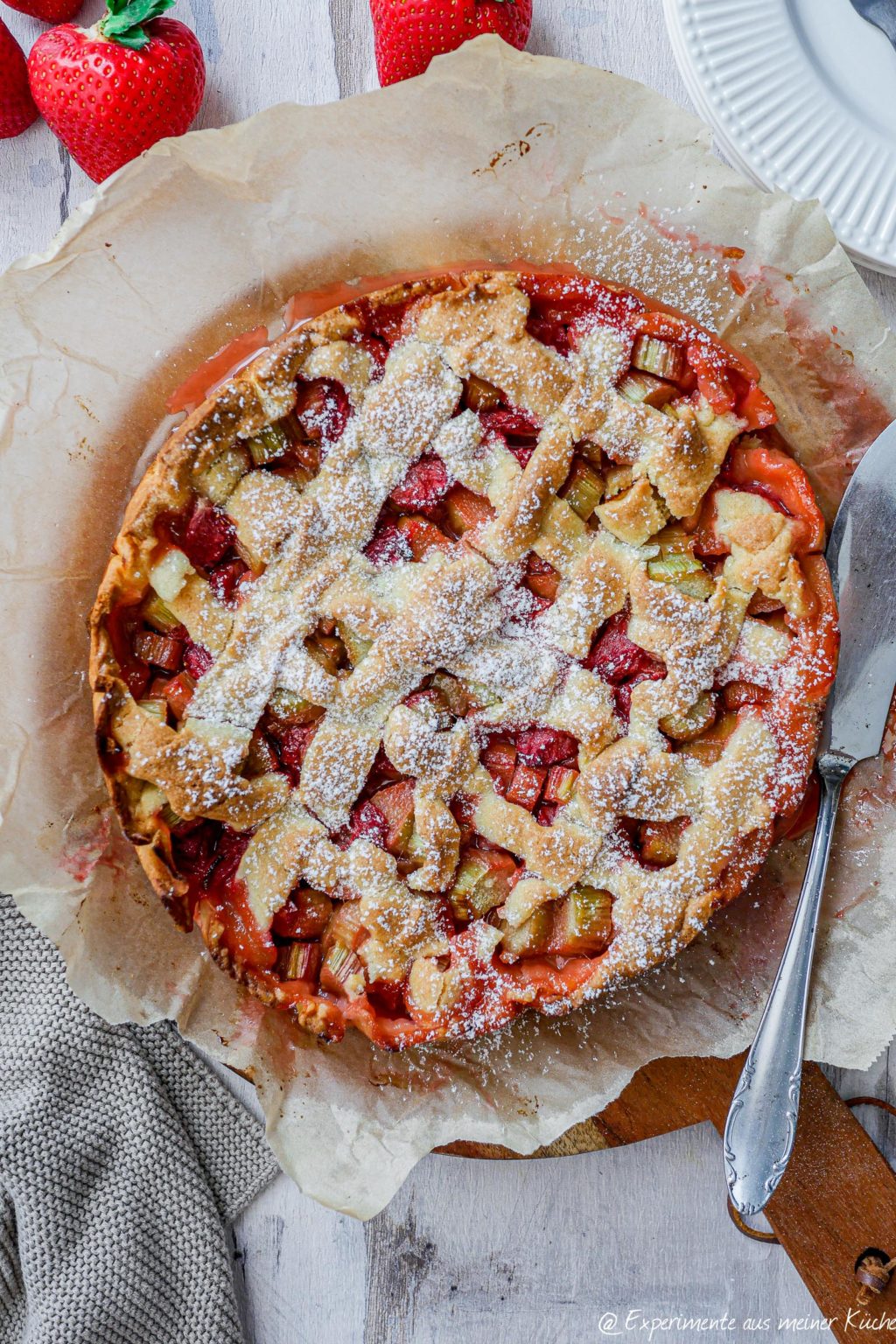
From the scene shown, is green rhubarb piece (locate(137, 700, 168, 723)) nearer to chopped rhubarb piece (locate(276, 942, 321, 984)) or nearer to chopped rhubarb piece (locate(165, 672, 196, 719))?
chopped rhubarb piece (locate(165, 672, 196, 719))

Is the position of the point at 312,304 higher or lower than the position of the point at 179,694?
higher

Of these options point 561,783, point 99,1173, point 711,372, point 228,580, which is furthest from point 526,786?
point 99,1173

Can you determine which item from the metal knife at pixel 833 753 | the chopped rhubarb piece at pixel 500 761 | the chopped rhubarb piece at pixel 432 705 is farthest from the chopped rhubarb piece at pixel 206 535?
the metal knife at pixel 833 753

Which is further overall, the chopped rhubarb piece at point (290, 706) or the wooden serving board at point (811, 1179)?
the wooden serving board at point (811, 1179)

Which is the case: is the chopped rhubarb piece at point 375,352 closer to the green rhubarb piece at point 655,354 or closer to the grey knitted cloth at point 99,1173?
the green rhubarb piece at point 655,354

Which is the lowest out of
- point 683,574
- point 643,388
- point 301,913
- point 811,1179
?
point 811,1179

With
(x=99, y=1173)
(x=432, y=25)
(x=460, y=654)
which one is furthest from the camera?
(x=99, y=1173)

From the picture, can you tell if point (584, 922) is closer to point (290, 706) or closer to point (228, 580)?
point (290, 706)
